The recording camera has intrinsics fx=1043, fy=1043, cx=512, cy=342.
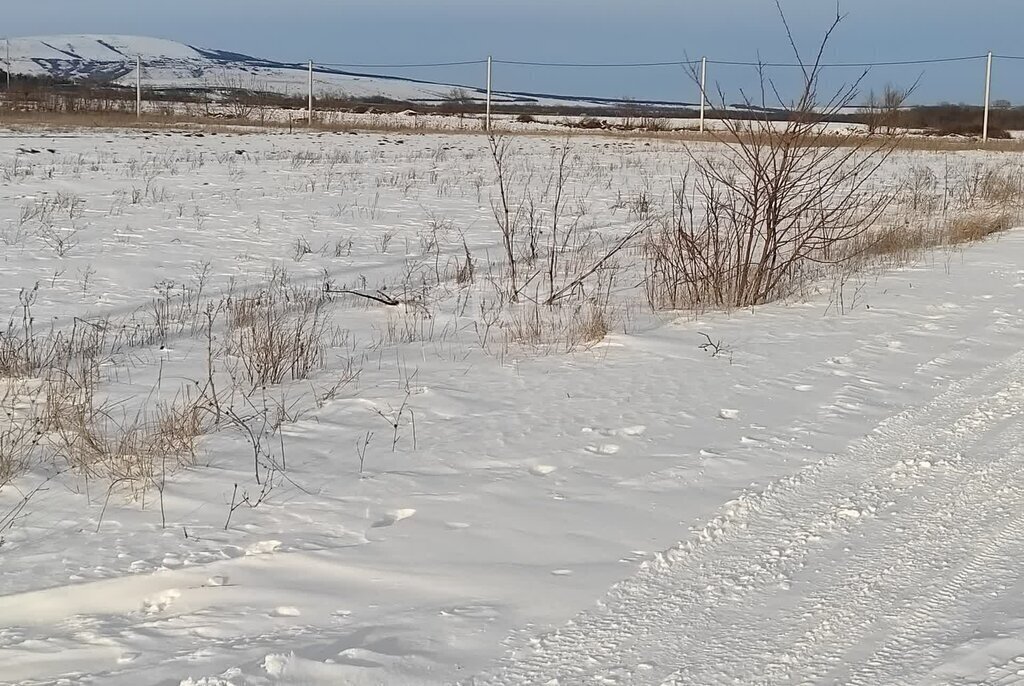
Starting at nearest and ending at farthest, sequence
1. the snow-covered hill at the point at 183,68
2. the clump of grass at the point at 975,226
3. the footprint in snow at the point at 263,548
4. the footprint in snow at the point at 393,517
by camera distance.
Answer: the footprint in snow at the point at 263,548 < the footprint in snow at the point at 393,517 < the clump of grass at the point at 975,226 < the snow-covered hill at the point at 183,68

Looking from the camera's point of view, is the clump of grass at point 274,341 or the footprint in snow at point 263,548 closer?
the footprint in snow at point 263,548

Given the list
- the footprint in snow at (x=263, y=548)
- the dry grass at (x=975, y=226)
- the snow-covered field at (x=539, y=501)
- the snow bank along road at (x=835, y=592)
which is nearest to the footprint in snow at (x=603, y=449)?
the snow-covered field at (x=539, y=501)

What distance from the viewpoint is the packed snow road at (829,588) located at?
Result: 2.52m

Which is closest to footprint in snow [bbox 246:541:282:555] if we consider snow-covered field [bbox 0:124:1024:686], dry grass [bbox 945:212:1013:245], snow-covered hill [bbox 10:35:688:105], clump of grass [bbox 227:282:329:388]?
snow-covered field [bbox 0:124:1024:686]

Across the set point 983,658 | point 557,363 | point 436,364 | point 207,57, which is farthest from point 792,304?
point 207,57

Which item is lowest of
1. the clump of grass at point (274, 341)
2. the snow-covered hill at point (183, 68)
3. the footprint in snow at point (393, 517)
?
the footprint in snow at point (393, 517)

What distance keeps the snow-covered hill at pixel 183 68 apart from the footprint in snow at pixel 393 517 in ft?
343

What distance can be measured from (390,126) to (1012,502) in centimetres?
3391

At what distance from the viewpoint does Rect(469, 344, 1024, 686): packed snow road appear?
8.26 ft

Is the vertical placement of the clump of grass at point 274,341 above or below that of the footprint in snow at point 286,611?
above

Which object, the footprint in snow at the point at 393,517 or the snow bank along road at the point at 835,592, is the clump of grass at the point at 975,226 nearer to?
the snow bank along road at the point at 835,592

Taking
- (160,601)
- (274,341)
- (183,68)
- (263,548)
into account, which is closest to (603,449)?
(263,548)

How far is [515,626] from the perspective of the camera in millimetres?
2742

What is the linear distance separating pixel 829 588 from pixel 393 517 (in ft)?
4.66
